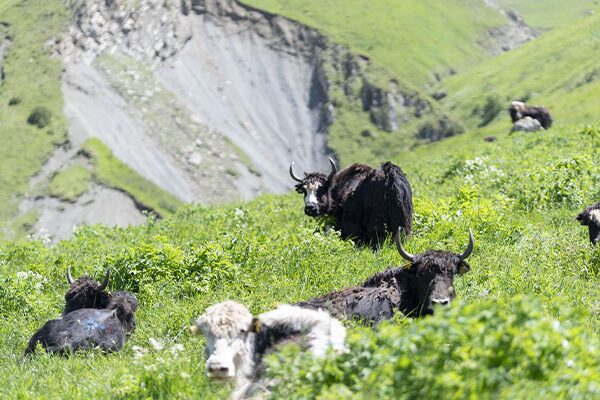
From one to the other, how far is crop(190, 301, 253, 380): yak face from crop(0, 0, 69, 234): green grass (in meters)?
109

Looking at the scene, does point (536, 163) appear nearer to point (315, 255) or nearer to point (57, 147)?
point (315, 255)

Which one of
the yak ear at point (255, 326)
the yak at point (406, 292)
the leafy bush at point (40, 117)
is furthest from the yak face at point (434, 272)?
the leafy bush at point (40, 117)

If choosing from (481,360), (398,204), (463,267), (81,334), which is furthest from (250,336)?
(398,204)

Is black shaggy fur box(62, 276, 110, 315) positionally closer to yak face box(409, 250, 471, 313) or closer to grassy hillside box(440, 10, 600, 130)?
yak face box(409, 250, 471, 313)

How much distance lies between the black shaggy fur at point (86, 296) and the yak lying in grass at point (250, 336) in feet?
17.6

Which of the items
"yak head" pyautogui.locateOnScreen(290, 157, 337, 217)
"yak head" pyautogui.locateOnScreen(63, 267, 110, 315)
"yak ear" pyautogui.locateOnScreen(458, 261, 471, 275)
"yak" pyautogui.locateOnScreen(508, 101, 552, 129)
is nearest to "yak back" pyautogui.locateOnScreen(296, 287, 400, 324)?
"yak ear" pyautogui.locateOnScreen(458, 261, 471, 275)

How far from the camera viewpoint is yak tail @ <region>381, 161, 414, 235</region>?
50.4 feet

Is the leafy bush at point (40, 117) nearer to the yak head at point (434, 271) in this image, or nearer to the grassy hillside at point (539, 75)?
the grassy hillside at point (539, 75)

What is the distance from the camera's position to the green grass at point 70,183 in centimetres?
11750

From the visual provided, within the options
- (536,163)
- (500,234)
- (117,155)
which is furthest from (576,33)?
(500,234)

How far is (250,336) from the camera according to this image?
7984 millimetres

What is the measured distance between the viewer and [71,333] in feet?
38.7

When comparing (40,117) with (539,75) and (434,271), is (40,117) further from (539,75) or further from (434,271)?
(434,271)

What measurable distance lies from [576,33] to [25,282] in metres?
127
